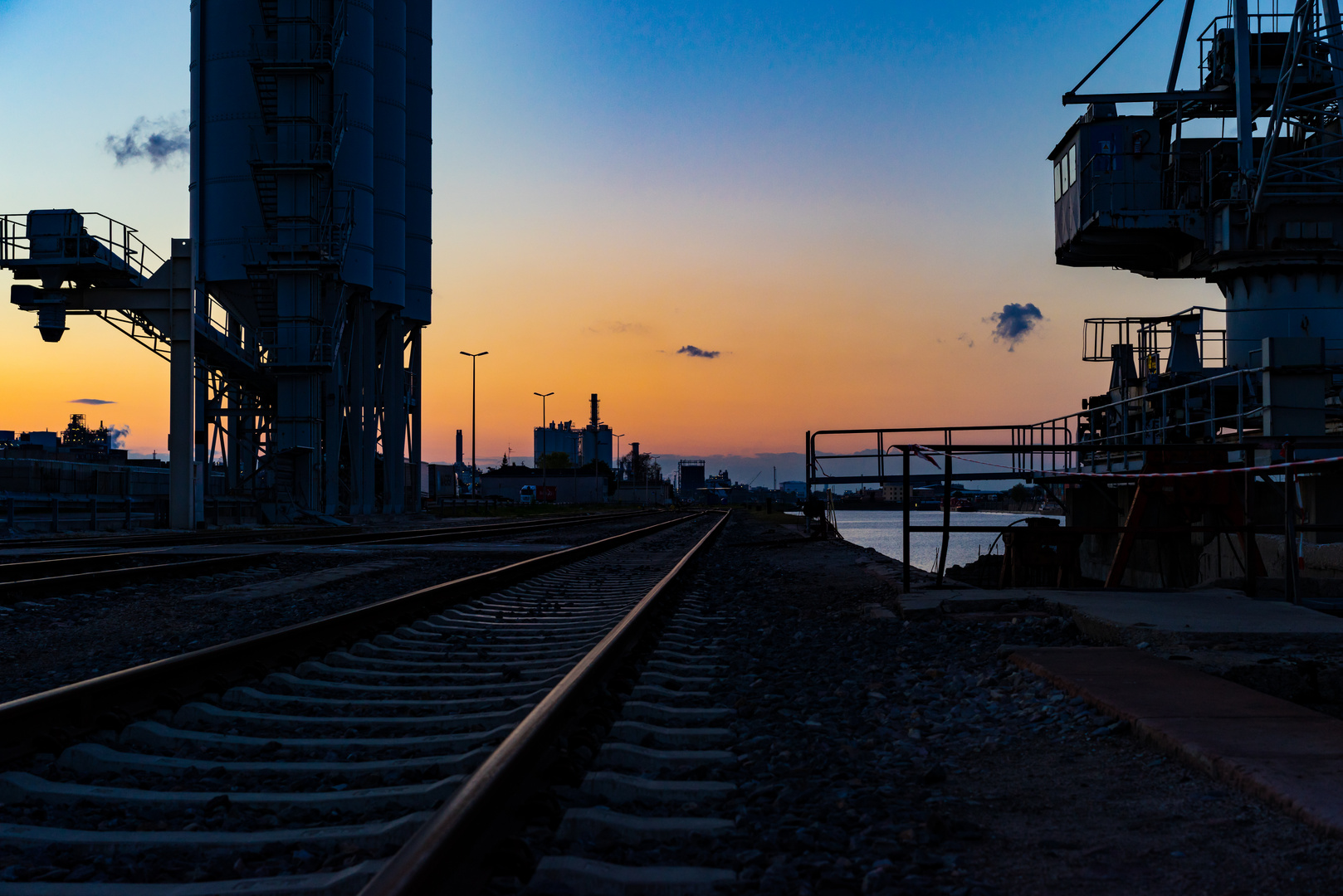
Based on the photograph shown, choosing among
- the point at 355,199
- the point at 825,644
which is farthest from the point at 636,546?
the point at 355,199

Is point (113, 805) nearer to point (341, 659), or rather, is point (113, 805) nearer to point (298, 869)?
point (298, 869)

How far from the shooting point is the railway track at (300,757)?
2.86 metres

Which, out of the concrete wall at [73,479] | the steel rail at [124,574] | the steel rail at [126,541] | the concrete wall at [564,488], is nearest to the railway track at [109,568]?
the steel rail at [124,574]

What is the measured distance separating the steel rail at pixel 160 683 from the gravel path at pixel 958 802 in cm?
241

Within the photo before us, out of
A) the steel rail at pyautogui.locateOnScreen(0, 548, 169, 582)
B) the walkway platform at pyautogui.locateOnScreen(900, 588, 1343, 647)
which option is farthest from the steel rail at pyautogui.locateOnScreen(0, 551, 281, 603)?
the walkway platform at pyautogui.locateOnScreen(900, 588, 1343, 647)

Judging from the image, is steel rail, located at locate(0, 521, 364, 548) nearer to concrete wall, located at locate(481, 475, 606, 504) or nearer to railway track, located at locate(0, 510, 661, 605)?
railway track, located at locate(0, 510, 661, 605)

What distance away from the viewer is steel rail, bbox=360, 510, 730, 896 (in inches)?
96.0

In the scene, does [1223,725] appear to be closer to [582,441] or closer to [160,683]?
[160,683]

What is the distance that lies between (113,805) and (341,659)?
285 cm

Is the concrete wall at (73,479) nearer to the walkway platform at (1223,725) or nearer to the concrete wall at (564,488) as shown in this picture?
the walkway platform at (1223,725)

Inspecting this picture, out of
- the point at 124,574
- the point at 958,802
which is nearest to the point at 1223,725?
the point at 958,802

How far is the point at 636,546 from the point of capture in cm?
2203

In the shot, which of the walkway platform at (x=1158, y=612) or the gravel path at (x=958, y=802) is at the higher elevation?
the walkway platform at (x=1158, y=612)

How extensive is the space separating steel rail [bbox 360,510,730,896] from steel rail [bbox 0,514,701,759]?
1902mm
